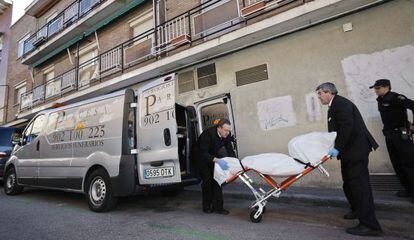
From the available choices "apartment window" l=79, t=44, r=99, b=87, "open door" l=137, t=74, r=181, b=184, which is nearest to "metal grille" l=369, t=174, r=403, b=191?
"open door" l=137, t=74, r=181, b=184

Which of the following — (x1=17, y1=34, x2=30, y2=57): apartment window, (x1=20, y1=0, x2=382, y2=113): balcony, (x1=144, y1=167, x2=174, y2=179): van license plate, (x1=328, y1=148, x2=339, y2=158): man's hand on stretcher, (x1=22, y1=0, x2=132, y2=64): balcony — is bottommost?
(x1=144, y1=167, x2=174, y2=179): van license plate

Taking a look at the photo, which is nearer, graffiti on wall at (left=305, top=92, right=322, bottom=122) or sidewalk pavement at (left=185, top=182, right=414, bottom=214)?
sidewalk pavement at (left=185, top=182, right=414, bottom=214)

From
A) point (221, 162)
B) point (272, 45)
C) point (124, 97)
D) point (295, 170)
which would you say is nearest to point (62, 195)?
point (124, 97)

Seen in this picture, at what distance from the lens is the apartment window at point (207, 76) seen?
7715 millimetres

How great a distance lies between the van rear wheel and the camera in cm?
672

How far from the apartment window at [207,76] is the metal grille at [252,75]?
2.72ft

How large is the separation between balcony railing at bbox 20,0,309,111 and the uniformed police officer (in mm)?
3293

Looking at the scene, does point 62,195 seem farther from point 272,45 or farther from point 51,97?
point 51,97

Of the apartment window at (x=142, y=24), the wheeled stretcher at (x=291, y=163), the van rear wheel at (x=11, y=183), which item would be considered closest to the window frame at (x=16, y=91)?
the apartment window at (x=142, y=24)

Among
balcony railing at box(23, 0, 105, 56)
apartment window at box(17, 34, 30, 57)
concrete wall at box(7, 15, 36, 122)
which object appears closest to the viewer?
balcony railing at box(23, 0, 105, 56)

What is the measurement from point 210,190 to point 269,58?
388 cm

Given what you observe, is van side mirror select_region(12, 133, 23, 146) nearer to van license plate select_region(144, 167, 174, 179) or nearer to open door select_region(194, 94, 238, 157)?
van license plate select_region(144, 167, 174, 179)

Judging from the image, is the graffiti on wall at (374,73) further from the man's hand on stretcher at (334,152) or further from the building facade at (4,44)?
the building facade at (4,44)

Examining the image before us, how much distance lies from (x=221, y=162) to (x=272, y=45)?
13.3 feet
